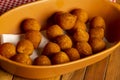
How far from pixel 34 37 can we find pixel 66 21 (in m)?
0.11

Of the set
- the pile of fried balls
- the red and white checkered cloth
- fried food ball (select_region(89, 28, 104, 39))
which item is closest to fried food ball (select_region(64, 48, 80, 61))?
the pile of fried balls

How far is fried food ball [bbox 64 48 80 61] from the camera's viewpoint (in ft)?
2.26

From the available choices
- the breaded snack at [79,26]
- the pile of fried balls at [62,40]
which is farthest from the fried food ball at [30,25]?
the breaded snack at [79,26]

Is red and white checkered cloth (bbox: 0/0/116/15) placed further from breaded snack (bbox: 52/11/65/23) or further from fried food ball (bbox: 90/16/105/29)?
fried food ball (bbox: 90/16/105/29)

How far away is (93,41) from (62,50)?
0.09 m

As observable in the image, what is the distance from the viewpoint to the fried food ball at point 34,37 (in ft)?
2.40

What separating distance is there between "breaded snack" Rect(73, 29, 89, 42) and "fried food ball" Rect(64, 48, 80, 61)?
2.1 inches

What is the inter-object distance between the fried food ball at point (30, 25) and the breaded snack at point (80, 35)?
115mm

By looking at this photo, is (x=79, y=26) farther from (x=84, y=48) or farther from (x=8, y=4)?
(x=8, y=4)

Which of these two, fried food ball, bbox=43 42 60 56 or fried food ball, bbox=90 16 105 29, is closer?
fried food ball, bbox=43 42 60 56

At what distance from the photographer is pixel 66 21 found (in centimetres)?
78

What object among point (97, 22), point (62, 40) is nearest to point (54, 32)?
point (62, 40)

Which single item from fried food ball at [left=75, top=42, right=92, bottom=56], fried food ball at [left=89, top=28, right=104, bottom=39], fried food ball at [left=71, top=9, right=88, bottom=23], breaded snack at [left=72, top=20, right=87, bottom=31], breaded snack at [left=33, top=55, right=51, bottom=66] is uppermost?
fried food ball at [left=71, top=9, right=88, bottom=23]

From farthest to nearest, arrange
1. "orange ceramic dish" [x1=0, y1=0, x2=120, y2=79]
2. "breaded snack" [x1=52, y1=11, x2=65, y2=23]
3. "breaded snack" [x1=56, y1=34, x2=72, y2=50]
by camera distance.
Result: 1. "breaded snack" [x1=52, y1=11, x2=65, y2=23]
2. "breaded snack" [x1=56, y1=34, x2=72, y2=50]
3. "orange ceramic dish" [x1=0, y1=0, x2=120, y2=79]
